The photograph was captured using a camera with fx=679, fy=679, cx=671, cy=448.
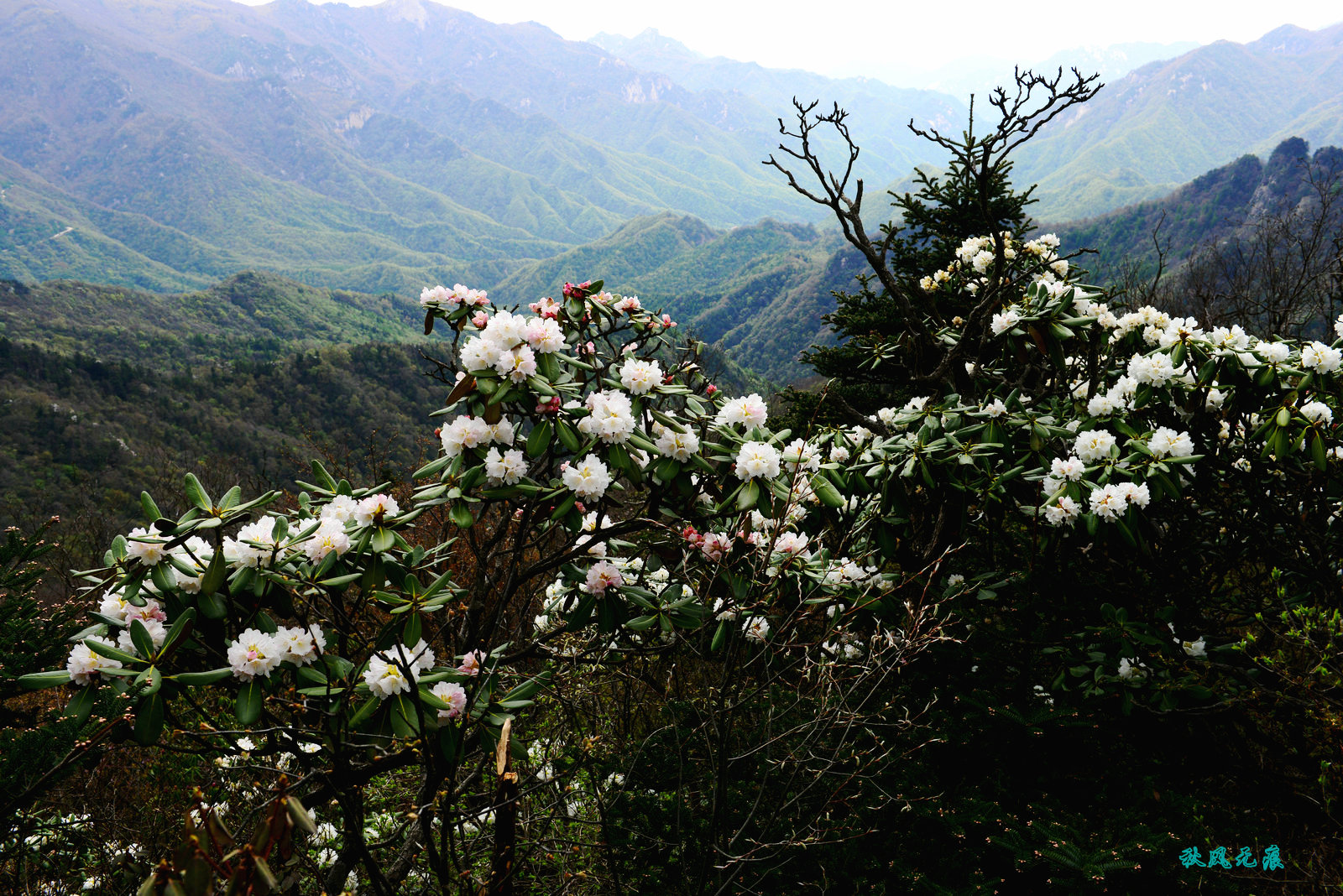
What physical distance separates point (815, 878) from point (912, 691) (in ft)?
3.61

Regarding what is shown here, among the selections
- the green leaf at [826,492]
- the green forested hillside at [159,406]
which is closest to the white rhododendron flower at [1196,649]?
the green leaf at [826,492]

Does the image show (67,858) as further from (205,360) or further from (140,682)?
(205,360)

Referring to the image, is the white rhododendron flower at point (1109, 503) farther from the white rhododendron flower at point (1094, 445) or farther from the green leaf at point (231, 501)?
the green leaf at point (231, 501)

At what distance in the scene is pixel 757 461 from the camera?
205 centimetres

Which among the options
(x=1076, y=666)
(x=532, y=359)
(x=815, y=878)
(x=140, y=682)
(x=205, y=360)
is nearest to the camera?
(x=140, y=682)

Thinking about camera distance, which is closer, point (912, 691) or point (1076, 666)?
point (1076, 666)

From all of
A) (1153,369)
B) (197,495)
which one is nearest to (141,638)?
(197,495)

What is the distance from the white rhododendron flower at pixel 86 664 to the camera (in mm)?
1561

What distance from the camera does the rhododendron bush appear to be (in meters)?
1.68

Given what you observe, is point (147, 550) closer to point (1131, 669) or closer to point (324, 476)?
point (324, 476)

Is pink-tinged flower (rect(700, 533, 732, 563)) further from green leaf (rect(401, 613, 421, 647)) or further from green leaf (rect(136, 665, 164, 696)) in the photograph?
green leaf (rect(136, 665, 164, 696))

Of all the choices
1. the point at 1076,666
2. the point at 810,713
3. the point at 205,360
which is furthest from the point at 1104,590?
the point at 205,360

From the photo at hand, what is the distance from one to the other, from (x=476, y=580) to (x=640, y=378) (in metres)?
0.86

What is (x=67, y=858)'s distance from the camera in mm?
2928
